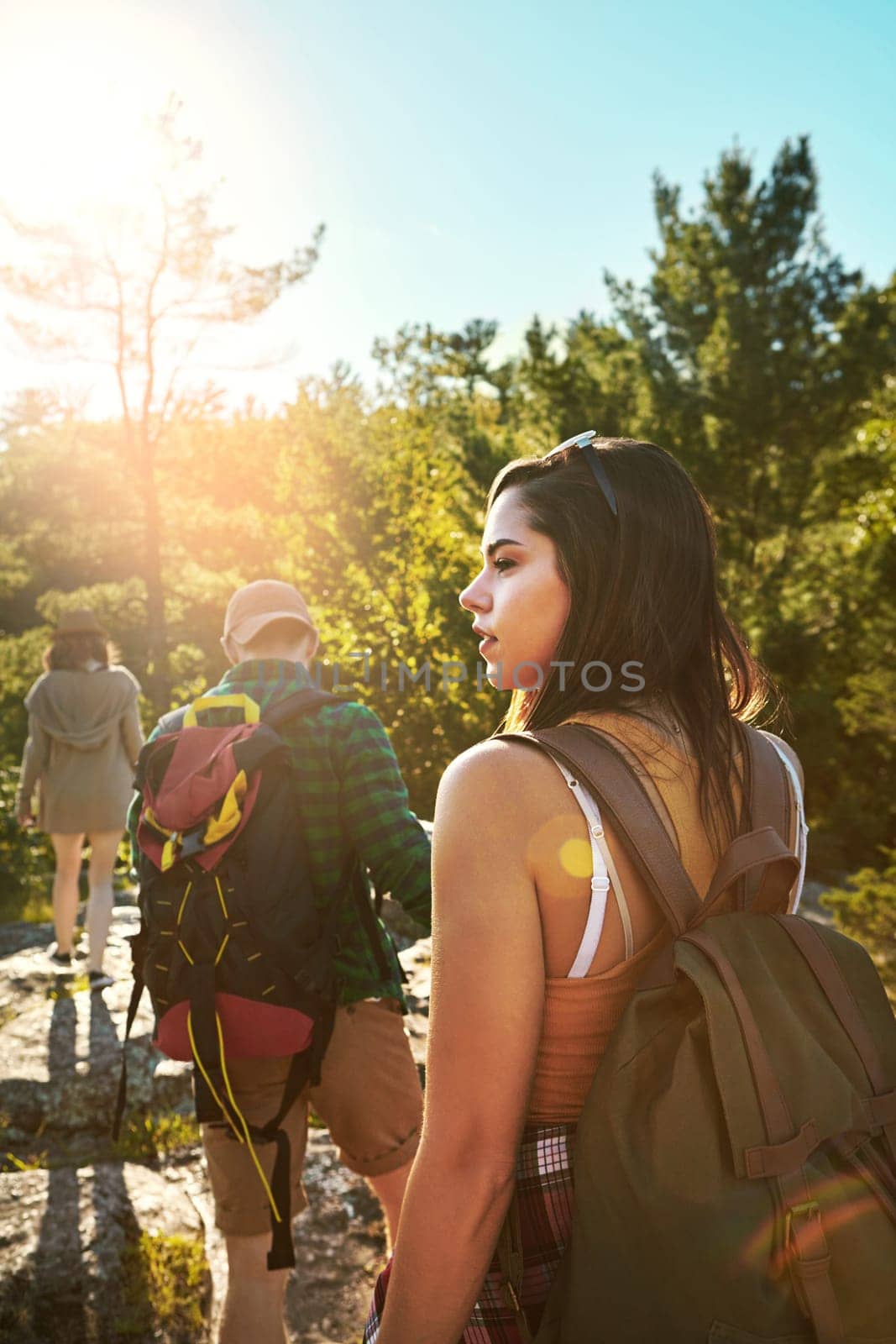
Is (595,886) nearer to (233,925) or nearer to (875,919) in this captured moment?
(233,925)

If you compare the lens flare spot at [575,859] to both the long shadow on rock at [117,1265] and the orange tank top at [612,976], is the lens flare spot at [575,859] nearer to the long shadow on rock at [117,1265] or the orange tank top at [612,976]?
the orange tank top at [612,976]

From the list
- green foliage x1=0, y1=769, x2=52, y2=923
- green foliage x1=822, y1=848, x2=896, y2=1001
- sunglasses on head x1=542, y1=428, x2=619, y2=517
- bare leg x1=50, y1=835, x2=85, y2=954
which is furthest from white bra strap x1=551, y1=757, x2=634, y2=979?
green foliage x1=0, y1=769, x2=52, y2=923

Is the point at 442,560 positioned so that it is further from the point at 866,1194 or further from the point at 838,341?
the point at 838,341

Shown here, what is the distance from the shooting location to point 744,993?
97cm

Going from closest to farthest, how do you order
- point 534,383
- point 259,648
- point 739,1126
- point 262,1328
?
point 739,1126 < point 262,1328 < point 259,648 < point 534,383

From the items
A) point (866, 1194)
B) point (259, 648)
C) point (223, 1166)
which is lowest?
point (223, 1166)

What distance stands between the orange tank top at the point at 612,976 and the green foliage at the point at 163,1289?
2.29m

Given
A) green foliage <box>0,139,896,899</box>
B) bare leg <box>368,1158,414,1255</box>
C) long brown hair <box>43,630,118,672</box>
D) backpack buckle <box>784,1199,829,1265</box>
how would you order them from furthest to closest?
green foliage <box>0,139,896,899</box> → long brown hair <box>43,630,118,672</box> → bare leg <box>368,1158,414,1255</box> → backpack buckle <box>784,1199,829,1265</box>

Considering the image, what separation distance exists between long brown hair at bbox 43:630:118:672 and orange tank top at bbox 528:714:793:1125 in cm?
484

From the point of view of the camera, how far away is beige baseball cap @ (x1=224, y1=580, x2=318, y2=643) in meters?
2.46

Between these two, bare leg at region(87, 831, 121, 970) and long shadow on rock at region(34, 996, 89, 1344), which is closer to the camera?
long shadow on rock at region(34, 996, 89, 1344)

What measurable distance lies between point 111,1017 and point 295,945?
11.3 ft

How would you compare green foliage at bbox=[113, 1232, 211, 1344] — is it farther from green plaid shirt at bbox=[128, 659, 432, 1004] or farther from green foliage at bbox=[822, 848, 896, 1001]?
green foliage at bbox=[822, 848, 896, 1001]

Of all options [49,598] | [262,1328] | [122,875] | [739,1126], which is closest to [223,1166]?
[262,1328]
